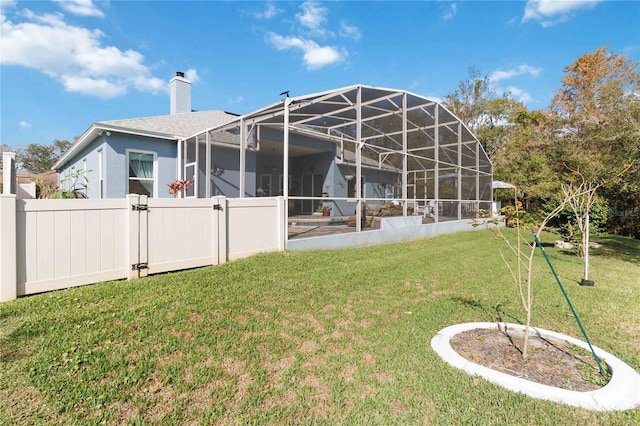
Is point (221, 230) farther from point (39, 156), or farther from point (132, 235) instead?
point (39, 156)

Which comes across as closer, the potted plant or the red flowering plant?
the potted plant

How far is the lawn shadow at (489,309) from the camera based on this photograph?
366cm

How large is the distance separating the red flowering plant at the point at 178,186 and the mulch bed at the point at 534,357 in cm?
926

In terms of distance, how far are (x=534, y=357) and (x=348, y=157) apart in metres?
8.37

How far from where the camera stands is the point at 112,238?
174 inches

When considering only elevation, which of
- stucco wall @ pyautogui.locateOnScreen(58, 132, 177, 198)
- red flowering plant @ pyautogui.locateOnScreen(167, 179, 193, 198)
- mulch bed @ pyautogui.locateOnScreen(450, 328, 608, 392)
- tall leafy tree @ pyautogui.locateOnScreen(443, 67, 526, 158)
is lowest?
mulch bed @ pyautogui.locateOnScreen(450, 328, 608, 392)

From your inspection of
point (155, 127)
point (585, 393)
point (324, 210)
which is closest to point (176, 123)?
point (155, 127)

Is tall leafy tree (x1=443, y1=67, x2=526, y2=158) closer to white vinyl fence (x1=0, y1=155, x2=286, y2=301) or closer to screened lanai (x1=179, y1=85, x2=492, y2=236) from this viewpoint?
screened lanai (x1=179, y1=85, x2=492, y2=236)

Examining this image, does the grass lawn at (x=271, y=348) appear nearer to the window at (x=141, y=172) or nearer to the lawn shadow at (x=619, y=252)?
the lawn shadow at (x=619, y=252)

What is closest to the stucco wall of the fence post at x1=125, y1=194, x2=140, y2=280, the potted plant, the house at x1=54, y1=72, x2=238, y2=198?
the house at x1=54, y1=72, x2=238, y2=198

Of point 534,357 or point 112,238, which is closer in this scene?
point 534,357

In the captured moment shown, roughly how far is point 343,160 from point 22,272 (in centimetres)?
875

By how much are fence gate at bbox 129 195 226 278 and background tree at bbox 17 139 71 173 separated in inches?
1724

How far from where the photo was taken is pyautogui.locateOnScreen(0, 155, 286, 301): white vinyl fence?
3.68m
